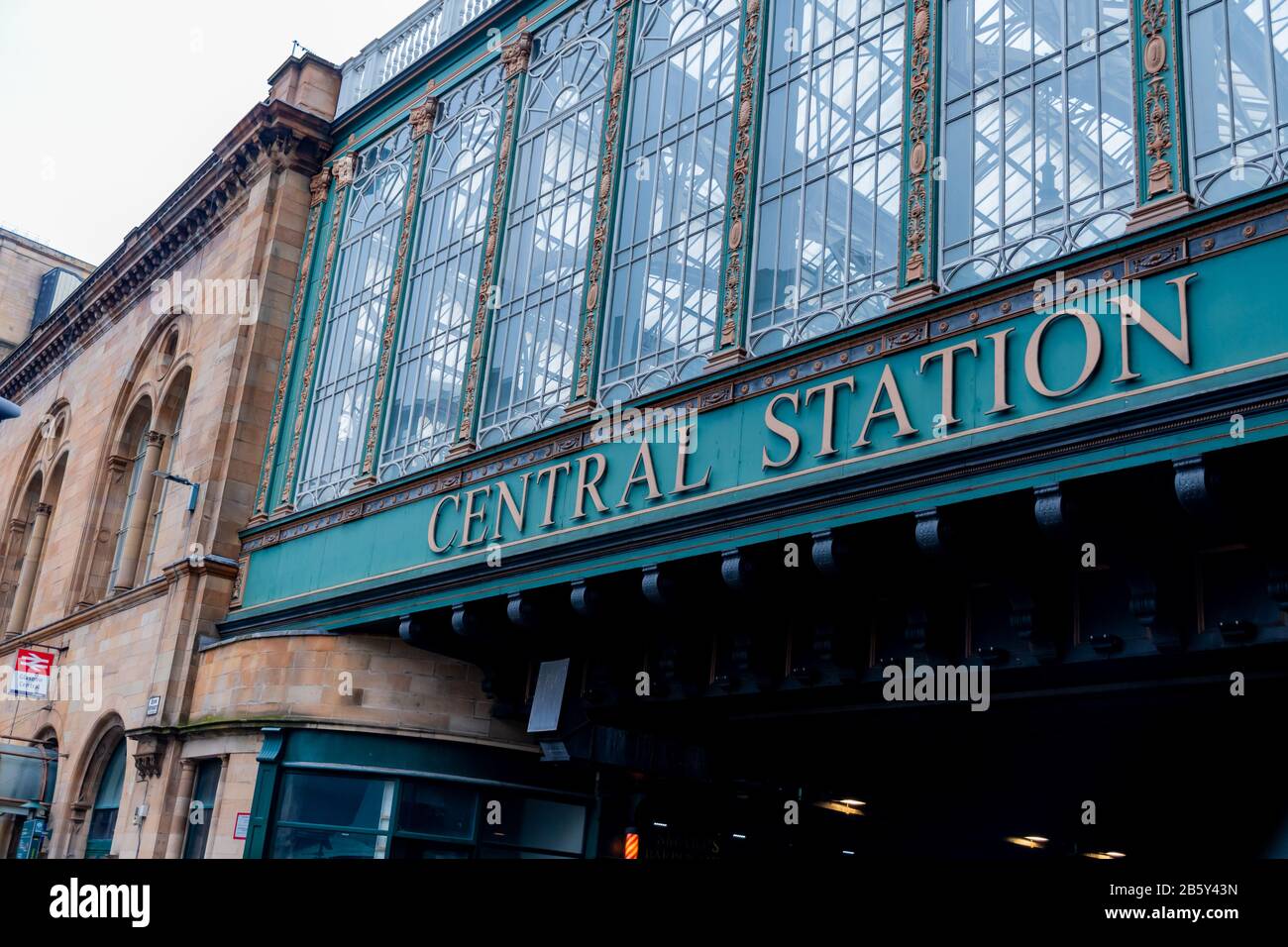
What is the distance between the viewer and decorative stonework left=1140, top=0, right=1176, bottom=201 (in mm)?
10367

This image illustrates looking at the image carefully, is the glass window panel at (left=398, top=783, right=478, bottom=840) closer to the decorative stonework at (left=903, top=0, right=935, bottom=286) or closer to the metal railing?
the decorative stonework at (left=903, top=0, right=935, bottom=286)

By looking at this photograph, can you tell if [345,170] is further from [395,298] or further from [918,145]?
[918,145]

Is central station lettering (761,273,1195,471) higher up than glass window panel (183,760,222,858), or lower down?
higher up

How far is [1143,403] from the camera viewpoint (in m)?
9.53

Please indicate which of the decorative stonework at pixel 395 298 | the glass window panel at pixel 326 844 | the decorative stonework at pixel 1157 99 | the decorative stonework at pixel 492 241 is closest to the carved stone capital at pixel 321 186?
the decorative stonework at pixel 395 298

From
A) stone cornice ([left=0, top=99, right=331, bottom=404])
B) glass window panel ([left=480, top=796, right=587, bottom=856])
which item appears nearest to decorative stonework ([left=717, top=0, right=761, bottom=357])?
glass window panel ([left=480, top=796, right=587, bottom=856])

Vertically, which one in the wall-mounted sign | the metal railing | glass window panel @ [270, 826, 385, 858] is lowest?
glass window panel @ [270, 826, 385, 858]

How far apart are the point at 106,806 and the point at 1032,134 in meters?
18.0

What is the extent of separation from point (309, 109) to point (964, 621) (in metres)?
16.3

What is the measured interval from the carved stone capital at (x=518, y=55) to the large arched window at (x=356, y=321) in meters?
2.66

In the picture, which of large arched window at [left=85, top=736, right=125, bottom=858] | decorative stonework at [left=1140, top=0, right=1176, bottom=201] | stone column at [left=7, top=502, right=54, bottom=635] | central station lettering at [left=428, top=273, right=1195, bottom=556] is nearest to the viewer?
central station lettering at [left=428, top=273, right=1195, bottom=556]

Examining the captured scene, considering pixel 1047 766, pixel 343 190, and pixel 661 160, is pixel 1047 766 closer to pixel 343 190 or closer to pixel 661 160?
pixel 661 160

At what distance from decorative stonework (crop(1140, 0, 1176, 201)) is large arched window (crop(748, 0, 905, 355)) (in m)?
2.67
